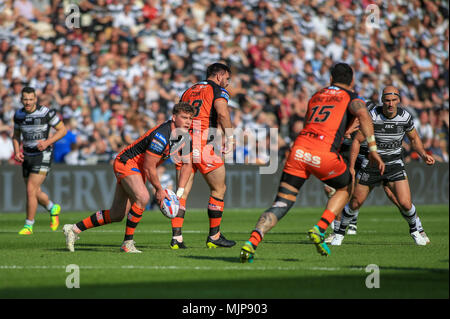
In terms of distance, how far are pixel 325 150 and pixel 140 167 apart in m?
2.55

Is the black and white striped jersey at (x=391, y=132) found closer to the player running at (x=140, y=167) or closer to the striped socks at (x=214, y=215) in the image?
the striped socks at (x=214, y=215)

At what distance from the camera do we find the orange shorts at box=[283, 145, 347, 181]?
956 centimetres

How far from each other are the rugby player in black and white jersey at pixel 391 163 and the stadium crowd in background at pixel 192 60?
8.92 m

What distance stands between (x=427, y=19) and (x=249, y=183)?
33.2ft

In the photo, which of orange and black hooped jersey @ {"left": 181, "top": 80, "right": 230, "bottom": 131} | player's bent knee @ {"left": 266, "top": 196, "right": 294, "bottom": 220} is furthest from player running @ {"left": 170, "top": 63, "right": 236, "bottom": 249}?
player's bent knee @ {"left": 266, "top": 196, "right": 294, "bottom": 220}

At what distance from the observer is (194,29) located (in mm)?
23750

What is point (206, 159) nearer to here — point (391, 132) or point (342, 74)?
point (342, 74)

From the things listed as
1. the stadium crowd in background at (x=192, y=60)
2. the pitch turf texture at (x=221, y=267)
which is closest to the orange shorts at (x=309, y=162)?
the pitch turf texture at (x=221, y=267)

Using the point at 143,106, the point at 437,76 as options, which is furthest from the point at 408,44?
the point at 143,106

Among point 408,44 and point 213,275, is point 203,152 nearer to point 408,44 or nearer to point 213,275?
point 213,275

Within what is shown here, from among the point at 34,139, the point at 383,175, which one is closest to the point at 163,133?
the point at 383,175

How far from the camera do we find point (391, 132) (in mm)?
12531

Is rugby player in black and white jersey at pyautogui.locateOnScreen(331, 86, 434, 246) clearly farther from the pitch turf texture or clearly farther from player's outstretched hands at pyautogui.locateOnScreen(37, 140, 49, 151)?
player's outstretched hands at pyautogui.locateOnScreen(37, 140, 49, 151)

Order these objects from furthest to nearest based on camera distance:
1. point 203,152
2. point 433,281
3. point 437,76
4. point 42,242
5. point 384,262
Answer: point 437,76, point 42,242, point 203,152, point 384,262, point 433,281
